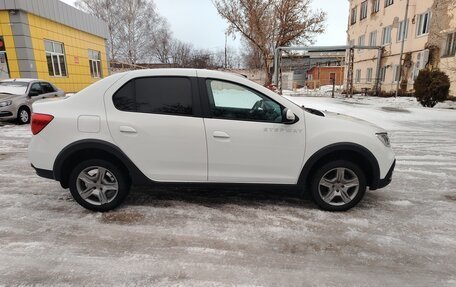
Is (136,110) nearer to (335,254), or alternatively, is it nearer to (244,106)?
(244,106)

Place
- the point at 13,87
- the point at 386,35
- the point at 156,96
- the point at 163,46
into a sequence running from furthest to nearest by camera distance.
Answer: the point at 163,46, the point at 386,35, the point at 13,87, the point at 156,96

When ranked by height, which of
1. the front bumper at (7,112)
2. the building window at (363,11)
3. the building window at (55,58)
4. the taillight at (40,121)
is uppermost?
the building window at (363,11)

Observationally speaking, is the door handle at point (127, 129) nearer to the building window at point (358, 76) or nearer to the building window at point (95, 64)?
the building window at point (95, 64)

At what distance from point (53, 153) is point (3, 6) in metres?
16.0

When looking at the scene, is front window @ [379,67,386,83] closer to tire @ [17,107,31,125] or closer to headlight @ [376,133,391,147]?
headlight @ [376,133,391,147]

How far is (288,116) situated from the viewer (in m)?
3.52

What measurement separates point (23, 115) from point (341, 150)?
10.7 meters

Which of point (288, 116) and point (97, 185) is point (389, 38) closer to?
point (288, 116)

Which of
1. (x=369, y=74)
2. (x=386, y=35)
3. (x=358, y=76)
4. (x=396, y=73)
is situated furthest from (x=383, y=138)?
(x=358, y=76)

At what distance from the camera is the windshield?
1025 cm

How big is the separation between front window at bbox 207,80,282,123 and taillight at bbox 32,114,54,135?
76.3 inches

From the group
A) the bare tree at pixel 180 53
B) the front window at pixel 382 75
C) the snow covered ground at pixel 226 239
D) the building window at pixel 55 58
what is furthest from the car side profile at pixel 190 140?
the bare tree at pixel 180 53

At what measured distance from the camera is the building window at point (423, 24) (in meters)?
19.2

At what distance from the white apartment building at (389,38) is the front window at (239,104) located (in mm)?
19876
